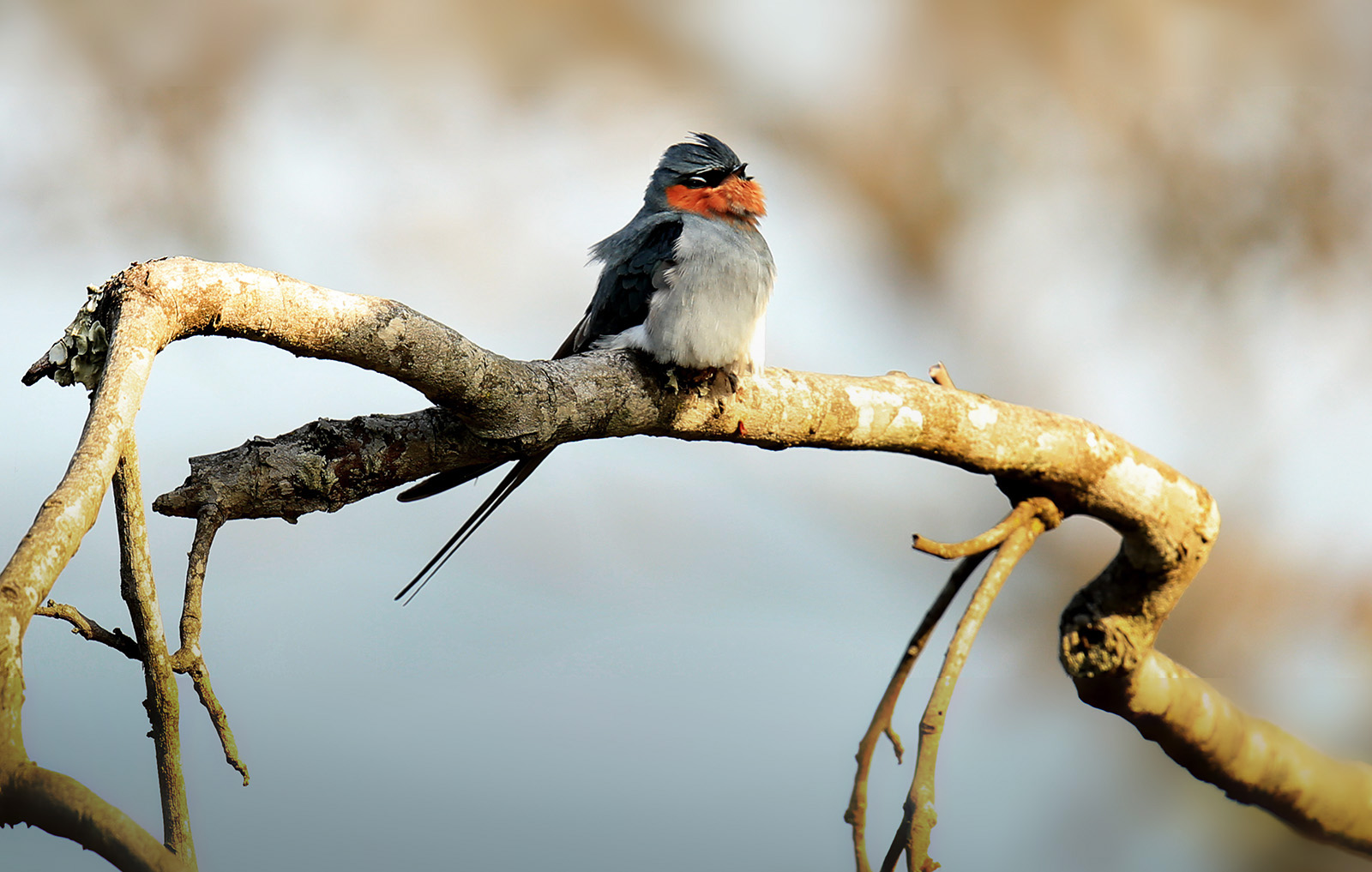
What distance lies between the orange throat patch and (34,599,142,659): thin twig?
157cm

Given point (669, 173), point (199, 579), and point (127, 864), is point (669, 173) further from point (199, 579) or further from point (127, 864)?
point (127, 864)

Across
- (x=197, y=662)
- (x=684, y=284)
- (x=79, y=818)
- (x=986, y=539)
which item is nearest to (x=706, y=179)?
(x=684, y=284)

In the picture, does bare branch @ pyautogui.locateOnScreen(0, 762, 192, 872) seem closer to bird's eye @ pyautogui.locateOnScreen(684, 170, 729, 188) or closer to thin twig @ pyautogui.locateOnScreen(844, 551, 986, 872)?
thin twig @ pyautogui.locateOnScreen(844, 551, 986, 872)

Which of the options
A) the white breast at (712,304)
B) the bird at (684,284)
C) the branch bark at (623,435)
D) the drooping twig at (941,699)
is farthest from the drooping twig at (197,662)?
the drooping twig at (941,699)

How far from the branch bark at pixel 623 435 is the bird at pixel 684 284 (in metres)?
0.09

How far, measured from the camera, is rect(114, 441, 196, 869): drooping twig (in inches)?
40.1

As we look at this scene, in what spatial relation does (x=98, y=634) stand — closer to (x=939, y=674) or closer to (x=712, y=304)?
(x=712, y=304)

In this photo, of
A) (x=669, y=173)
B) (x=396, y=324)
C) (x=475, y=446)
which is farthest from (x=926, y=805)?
(x=669, y=173)

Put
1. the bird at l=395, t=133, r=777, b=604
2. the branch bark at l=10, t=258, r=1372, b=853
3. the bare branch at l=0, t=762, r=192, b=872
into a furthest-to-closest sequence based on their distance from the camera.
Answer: the bird at l=395, t=133, r=777, b=604
the branch bark at l=10, t=258, r=1372, b=853
the bare branch at l=0, t=762, r=192, b=872

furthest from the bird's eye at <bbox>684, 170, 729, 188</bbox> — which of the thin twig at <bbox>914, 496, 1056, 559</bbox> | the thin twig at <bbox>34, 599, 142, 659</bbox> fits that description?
the thin twig at <bbox>34, 599, 142, 659</bbox>

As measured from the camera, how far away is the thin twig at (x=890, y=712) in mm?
1662

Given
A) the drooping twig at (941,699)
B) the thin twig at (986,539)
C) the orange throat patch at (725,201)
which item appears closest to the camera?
the drooping twig at (941,699)

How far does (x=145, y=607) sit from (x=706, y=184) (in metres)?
1.65

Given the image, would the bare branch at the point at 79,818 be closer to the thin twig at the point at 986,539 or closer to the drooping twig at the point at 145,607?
the drooping twig at the point at 145,607
